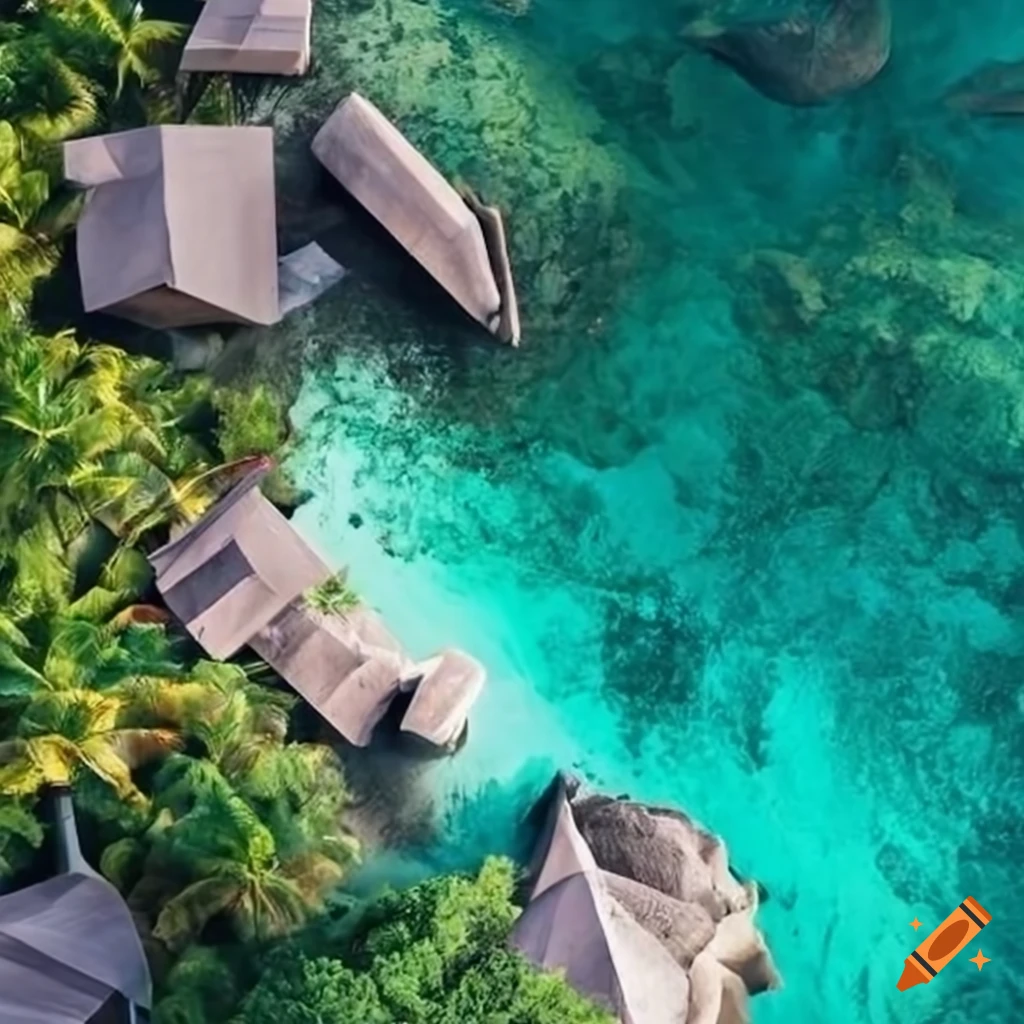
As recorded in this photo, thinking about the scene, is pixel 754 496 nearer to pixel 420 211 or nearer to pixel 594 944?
pixel 420 211

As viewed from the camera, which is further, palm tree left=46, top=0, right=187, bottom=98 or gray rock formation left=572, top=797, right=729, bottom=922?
palm tree left=46, top=0, right=187, bottom=98

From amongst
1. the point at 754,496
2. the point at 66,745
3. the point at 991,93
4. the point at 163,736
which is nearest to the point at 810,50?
the point at 991,93

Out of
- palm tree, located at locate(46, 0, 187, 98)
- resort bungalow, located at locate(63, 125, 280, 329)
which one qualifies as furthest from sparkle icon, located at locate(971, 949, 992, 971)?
palm tree, located at locate(46, 0, 187, 98)

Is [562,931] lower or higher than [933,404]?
lower

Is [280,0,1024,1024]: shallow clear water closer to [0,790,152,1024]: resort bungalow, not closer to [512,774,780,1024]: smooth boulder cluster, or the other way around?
[512,774,780,1024]: smooth boulder cluster

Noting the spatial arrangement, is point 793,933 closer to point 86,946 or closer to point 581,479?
point 581,479

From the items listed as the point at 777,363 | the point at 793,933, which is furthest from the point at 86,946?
the point at 777,363
